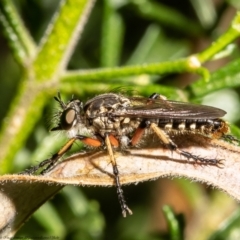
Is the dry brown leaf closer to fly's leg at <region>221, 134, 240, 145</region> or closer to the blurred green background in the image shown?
fly's leg at <region>221, 134, 240, 145</region>

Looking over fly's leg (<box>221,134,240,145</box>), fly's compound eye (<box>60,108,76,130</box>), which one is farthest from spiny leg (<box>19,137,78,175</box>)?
fly's leg (<box>221,134,240,145</box>)

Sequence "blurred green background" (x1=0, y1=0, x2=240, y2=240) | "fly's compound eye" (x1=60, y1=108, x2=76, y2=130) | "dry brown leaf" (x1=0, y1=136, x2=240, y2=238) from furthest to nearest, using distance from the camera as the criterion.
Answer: "blurred green background" (x1=0, y1=0, x2=240, y2=240)
"fly's compound eye" (x1=60, y1=108, x2=76, y2=130)
"dry brown leaf" (x1=0, y1=136, x2=240, y2=238)

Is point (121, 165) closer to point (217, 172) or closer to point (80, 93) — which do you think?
point (217, 172)

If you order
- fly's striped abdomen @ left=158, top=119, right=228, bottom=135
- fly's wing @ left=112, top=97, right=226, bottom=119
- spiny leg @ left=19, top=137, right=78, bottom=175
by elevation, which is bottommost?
fly's striped abdomen @ left=158, top=119, right=228, bottom=135

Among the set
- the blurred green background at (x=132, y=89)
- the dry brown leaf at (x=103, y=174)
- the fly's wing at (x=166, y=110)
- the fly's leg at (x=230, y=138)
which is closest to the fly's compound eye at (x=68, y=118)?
the blurred green background at (x=132, y=89)

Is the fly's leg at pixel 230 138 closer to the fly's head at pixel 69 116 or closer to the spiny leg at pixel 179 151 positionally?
the spiny leg at pixel 179 151

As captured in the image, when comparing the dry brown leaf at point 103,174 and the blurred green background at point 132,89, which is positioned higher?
the dry brown leaf at point 103,174

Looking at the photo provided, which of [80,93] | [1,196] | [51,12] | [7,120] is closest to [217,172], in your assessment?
[1,196]
